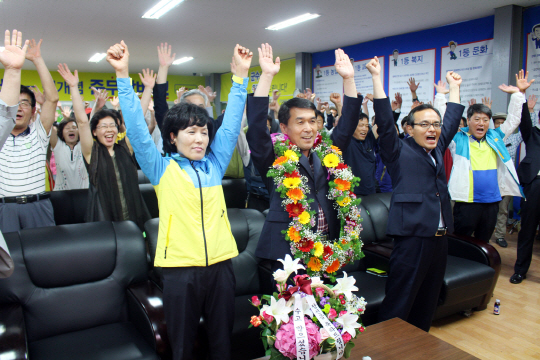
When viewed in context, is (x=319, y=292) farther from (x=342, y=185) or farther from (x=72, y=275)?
(x=72, y=275)

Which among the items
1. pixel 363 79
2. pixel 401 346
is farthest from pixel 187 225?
pixel 363 79

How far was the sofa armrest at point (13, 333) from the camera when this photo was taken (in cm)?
157

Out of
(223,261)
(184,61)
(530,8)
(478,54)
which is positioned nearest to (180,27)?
(184,61)

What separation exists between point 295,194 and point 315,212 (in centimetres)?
15

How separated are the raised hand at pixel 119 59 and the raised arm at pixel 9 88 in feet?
1.15

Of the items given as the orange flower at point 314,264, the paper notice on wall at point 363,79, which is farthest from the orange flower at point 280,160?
the paper notice on wall at point 363,79

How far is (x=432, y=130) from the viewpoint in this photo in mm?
2227

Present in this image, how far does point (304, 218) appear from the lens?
1.81 m

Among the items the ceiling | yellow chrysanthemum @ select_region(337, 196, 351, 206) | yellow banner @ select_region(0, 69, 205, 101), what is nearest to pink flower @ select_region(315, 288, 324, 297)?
yellow chrysanthemum @ select_region(337, 196, 351, 206)

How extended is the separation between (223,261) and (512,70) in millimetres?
5505

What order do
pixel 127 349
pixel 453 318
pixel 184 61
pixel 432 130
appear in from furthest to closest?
1. pixel 184 61
2. pixel 453 318
3. pixel 432 130
4. pixel 127 349

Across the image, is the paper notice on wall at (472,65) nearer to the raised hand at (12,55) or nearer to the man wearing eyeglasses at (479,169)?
the man wearing eyeglasses at (479,169)

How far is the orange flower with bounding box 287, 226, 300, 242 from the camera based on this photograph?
70.9 inches

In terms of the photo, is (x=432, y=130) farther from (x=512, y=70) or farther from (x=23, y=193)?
(x=512, y=70)
